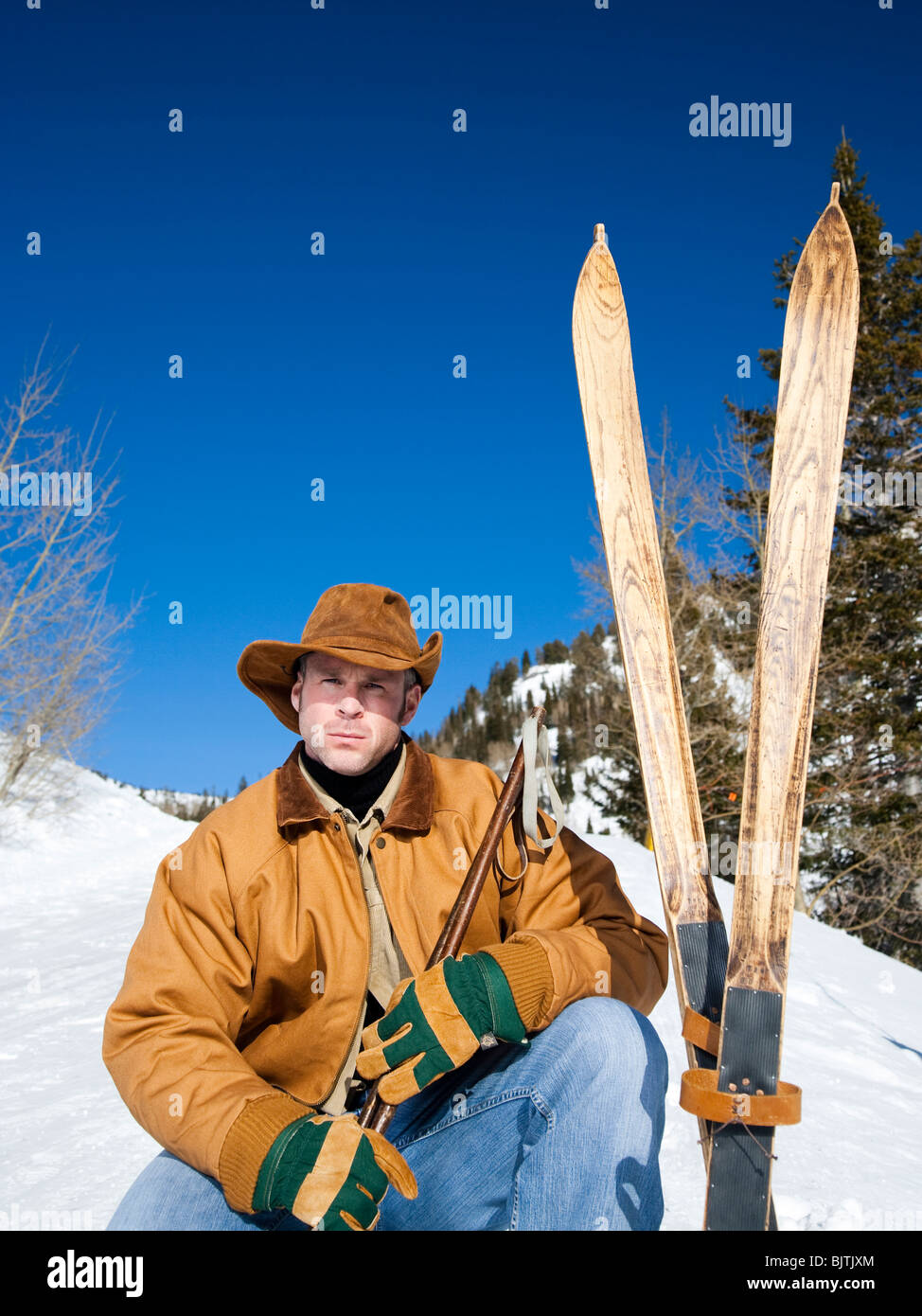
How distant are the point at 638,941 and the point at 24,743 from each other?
54.9ft

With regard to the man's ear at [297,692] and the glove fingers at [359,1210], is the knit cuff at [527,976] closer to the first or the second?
the glove fingers at [359,1210]

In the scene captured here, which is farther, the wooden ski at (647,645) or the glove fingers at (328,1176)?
the wooden ski at (647,645)

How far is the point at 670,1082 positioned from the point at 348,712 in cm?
278

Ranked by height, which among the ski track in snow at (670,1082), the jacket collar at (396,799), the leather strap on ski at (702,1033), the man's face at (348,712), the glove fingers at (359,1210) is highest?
the man's face at (348,712)

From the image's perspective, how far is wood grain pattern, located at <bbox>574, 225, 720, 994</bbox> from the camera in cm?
195

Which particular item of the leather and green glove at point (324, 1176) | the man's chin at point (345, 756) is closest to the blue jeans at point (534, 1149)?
the leather and green glove at point (324, 1176)

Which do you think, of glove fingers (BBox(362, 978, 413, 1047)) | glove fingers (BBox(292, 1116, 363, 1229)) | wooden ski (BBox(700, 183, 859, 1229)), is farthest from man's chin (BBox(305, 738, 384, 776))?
wooden ski (BBox(700, 183, 859, 1229))

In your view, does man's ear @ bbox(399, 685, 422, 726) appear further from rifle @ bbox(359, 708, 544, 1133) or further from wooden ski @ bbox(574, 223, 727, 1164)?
wooden ski @ bbox(574, 223, 727, 1164)

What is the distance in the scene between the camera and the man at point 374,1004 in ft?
5.14

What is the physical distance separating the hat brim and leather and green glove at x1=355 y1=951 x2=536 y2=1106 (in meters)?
0.74

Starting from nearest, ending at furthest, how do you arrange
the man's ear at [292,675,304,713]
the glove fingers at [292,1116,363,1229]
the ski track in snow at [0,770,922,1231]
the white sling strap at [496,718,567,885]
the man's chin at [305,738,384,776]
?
the glove fingers at [292,1116,363,1229]
the white sling strap at [496,718,567,885]
the man's chin at [305,738,384,776]
the man's ear at [292,675,304,713]
the ski track in snow at [0,770,922,1231]

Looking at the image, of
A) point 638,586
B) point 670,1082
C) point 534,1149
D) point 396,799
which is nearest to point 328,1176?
point 534,1149

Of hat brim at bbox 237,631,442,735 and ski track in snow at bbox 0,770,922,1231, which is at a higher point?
hat brim at bbox 237,631,442,735
